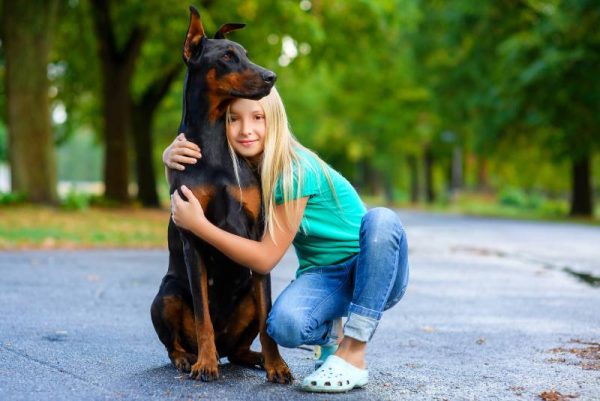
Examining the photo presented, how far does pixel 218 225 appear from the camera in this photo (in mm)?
4027

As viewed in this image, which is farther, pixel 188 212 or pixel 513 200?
pixel 513 200

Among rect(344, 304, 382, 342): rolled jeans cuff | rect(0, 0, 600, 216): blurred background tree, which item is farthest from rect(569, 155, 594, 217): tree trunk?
rect(344, 304, 382, 342): rolled jeans cuff

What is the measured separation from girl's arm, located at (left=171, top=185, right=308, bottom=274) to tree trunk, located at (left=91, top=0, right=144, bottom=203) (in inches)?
730

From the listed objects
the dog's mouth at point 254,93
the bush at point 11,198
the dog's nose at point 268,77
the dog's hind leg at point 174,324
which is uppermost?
the dog's nose at point 268,77

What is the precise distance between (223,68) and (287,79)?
38620 millimetres

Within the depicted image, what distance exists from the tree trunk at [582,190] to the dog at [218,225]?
85.1 feet

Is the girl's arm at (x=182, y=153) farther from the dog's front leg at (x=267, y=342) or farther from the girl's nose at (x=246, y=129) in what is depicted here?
the dog's front leg at (x=267, y=342)

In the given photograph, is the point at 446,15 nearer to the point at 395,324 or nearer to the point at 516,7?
the point at 516,7

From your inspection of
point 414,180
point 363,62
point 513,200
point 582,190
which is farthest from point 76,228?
point 414,180

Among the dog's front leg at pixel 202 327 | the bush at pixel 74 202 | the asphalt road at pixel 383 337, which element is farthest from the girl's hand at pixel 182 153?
the bush at pixel 74 202

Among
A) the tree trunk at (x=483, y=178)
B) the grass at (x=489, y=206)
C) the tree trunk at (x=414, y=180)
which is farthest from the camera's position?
the tree trunk at (x=483, y=178)

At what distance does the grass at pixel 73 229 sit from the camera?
41.5ft

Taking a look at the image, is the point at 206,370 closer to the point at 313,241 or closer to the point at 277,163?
the point at 313,241

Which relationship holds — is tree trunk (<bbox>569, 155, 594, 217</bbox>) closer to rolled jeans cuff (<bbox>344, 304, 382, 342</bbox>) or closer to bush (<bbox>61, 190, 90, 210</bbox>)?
bush (<bbox>61, 190, 90, 210</bbox>)
